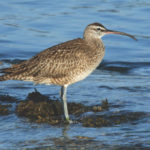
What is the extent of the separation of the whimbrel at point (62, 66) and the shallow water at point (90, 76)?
2.64 ft

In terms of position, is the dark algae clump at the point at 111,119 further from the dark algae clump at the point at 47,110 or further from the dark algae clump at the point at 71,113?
the dark algae clump at the point at 47,110

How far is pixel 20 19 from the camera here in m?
18.2

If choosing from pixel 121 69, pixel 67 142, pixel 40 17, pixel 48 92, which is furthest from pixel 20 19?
pixel 67 142

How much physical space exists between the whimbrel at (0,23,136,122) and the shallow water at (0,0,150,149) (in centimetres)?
80

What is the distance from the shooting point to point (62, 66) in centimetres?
924

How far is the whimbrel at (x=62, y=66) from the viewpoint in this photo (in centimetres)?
920

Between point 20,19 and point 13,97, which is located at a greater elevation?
point 20,19

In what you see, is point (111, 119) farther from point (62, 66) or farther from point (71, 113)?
point (62, 66)

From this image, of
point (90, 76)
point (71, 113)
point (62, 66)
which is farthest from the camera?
point (90, 76)

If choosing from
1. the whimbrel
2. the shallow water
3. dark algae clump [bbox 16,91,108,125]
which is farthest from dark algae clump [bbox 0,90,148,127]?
the whimbrel

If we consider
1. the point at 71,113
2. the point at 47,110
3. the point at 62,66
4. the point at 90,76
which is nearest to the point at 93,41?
the point at 62,66

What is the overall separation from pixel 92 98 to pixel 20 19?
28.3 ft

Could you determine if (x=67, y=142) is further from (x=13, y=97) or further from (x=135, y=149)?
(x=13, y=97)

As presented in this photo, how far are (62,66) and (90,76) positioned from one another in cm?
306
